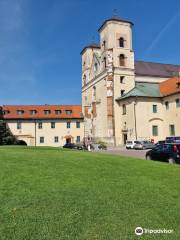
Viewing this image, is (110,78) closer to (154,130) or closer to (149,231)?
(154,130)

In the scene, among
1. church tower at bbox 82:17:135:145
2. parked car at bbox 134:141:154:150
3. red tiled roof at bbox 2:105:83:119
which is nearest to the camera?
parked car at bbox 134:141:154:150

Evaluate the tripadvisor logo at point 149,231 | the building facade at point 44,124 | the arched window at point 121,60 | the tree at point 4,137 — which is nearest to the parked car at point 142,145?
the arched window at point 121,60

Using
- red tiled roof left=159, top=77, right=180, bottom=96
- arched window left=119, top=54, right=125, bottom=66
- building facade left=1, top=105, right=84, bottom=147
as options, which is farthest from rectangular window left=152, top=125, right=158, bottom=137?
building facade left=1, top=105, right=84, bottom=147

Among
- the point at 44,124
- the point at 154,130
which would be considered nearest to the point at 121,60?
the point at 154,130

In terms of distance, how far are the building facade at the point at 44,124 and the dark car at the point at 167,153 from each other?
45115mm

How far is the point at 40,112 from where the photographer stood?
67500mm

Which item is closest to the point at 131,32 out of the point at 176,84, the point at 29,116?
the point at 176,84

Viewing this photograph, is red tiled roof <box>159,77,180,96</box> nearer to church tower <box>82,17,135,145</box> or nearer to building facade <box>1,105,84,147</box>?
church tower <box>82,17,135,145</box>

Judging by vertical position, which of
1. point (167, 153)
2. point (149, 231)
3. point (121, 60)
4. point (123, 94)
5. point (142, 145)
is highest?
point (121, 60)

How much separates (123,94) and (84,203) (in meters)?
52.1

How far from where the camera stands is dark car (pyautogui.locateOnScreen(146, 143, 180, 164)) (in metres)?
20.0

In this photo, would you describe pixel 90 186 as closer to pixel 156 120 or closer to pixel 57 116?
pixel 156 120

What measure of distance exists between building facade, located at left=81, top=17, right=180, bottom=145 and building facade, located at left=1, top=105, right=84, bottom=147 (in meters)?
3.10

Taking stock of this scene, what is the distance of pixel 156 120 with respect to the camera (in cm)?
5350
